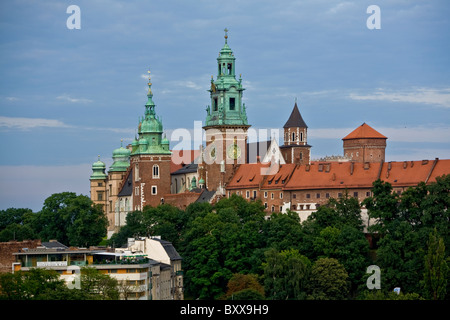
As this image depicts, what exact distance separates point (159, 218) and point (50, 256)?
1576 inches

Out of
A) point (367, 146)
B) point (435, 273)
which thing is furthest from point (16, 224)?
point (435, 273)

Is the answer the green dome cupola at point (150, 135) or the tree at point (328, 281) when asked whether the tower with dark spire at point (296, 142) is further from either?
the tree at point (328, 281)

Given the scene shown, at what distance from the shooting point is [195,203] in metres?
125

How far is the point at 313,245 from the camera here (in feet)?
335

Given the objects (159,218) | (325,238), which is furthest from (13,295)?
(159,218)

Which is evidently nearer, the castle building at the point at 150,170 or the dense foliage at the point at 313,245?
the dense foliage at the point at 313,245

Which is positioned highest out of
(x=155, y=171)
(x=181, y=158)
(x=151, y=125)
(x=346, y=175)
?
(x=151, y=125)

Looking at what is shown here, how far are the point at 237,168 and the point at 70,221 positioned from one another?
763 inches

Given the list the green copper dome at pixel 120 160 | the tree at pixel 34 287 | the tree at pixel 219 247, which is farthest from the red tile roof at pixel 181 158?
the tree at pixel 34 287

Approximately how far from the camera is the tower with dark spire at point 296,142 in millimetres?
142750

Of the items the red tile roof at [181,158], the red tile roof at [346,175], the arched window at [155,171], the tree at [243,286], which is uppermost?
the red tile roof at [181,158]

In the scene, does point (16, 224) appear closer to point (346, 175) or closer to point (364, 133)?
point (346, 175)

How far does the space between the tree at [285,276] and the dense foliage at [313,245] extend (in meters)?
0.08
